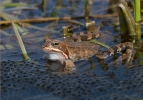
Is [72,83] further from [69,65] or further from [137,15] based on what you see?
[137,15]

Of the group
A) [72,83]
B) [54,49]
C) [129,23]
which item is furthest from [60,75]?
[129,23]

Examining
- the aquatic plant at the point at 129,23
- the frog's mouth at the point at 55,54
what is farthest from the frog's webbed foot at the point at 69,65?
the aquatic plant at the point at 129,23

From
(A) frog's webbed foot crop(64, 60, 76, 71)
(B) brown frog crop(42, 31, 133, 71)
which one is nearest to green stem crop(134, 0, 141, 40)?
(B) brown frog crop(42, 31, 133, 71)

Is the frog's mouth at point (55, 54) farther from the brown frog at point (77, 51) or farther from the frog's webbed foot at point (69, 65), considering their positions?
the frog's webbed foot at point (69, 65)

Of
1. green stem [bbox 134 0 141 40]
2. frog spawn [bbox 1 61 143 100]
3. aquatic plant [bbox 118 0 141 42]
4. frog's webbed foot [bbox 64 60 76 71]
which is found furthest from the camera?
aquatic plant [bbox 118 0 141 42]

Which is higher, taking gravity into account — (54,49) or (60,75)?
(54,49)

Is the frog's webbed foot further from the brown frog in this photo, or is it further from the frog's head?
the frog's head

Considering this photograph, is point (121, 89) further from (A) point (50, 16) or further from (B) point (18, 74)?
(A) point (50, 16)
